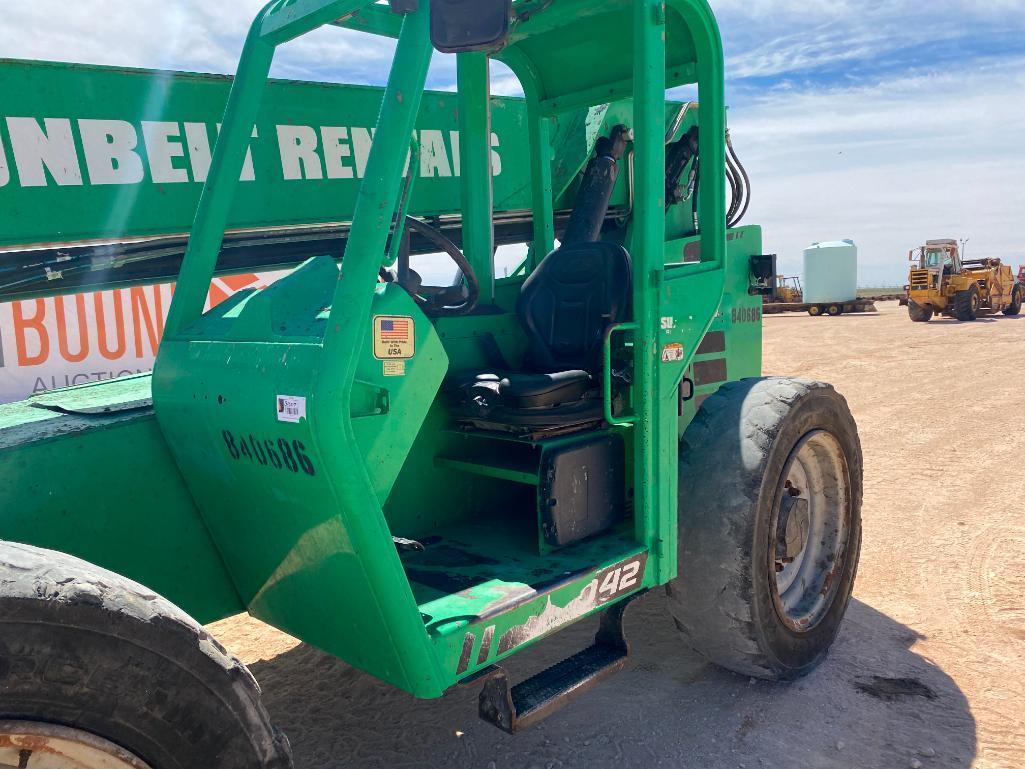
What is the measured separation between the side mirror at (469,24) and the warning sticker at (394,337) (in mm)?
706

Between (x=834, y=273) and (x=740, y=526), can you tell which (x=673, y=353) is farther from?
(x=834, y=273)

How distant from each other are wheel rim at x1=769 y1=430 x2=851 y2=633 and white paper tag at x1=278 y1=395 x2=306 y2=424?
84.7 inches

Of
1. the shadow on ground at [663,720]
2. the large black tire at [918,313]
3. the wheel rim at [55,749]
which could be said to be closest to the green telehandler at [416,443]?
the wheel rim at [55,749]

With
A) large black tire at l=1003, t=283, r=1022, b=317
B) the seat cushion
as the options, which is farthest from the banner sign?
large black tire at l=1003, t=283, r=1022, b=317

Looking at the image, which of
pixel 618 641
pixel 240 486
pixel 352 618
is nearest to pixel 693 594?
pixel 618 641

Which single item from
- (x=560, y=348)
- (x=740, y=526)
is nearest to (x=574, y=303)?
(x=560, y=348)

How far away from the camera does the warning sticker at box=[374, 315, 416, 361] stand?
2.30m

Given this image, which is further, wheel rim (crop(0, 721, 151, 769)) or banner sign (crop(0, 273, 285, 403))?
banner sign (crop(0, 273, 285, 403))

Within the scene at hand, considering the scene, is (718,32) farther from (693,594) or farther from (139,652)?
(139,652)

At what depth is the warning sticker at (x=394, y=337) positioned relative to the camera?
2301 mm

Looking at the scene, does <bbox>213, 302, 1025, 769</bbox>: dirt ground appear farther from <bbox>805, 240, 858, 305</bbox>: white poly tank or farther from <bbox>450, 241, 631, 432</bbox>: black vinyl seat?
<bbox>805, 240, 858, 305</bbox>: white poly tank

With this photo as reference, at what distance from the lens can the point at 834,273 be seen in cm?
3028

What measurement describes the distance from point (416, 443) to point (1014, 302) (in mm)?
29469

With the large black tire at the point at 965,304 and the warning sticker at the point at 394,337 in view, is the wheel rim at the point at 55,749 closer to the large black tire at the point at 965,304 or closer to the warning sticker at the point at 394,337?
the warning sticker at the point at 394,337
